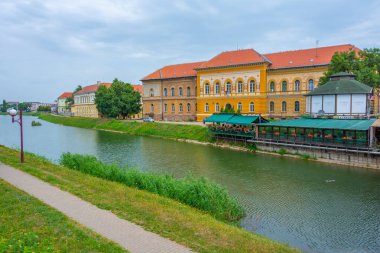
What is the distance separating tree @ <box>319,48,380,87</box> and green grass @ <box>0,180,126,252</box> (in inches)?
1242

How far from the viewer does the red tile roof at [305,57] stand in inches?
1524

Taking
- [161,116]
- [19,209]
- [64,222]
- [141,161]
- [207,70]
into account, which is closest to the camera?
[64,222]

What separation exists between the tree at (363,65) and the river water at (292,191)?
1344cm

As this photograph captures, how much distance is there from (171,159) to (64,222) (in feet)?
56.1

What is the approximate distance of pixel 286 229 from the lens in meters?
10.8

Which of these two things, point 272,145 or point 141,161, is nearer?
point 141,161

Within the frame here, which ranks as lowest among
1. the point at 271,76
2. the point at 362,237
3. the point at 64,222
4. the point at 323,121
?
the point at 362,237

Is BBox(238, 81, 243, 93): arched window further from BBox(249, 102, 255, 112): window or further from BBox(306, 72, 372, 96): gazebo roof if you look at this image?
BBox(306, 72, 372, 96): gazebo roof

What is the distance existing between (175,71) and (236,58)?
517 inches

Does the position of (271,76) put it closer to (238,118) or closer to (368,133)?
(238,118)

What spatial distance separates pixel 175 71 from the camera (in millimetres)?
53812

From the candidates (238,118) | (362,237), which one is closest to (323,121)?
(238,118)

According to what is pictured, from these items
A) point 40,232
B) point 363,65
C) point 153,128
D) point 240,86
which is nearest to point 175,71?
point 153,128

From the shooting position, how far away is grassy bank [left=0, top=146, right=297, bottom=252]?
745 cm
